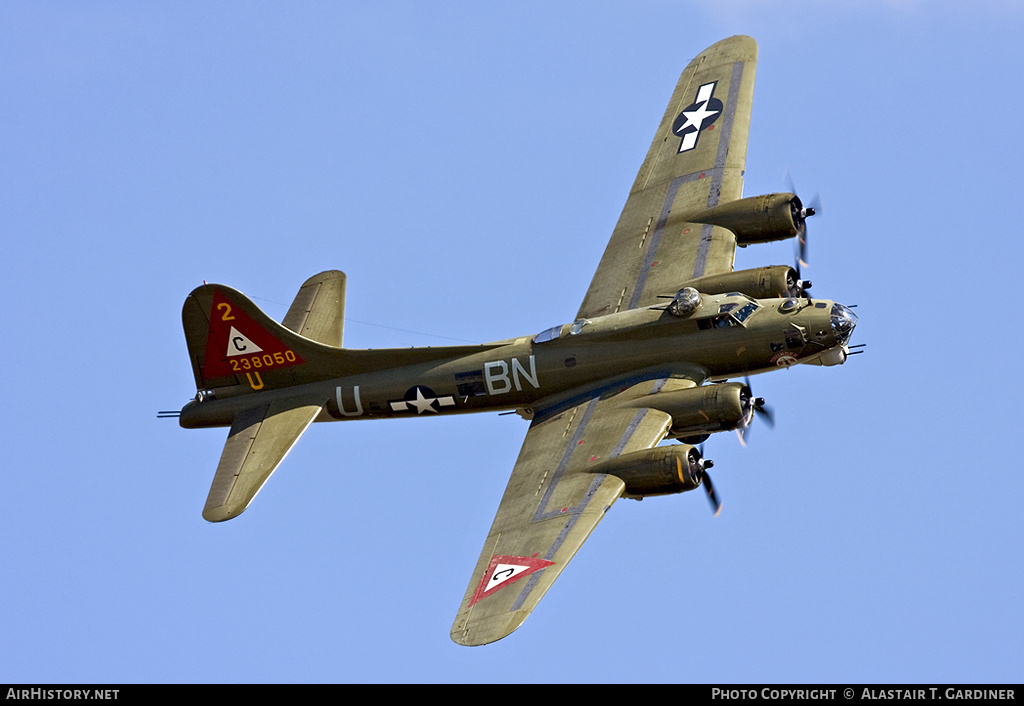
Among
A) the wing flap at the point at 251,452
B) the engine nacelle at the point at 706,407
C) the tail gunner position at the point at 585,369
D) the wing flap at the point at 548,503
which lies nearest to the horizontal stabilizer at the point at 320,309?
the tail gunner position at the point at 585,369

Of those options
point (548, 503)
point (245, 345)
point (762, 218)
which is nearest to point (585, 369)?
point (548, 503)

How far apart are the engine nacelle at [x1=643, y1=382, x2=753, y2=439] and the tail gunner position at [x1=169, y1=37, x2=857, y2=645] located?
0.04 metres

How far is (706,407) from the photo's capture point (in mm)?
44688

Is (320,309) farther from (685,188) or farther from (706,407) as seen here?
(706,407)

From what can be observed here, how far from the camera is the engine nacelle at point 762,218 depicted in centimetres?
5012

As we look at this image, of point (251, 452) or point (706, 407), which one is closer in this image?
point (706, 407)

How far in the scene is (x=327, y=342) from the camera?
50062mm

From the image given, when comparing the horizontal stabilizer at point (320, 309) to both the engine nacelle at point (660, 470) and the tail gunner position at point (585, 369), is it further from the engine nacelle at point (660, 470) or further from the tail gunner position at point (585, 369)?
the engine nacelle at point (660, 470)

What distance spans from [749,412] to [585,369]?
17.3 feet

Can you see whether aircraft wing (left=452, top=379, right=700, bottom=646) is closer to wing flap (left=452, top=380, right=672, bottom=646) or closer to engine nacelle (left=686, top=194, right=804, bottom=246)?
wing flap (left=452, top=380, right=672, bottom=646)

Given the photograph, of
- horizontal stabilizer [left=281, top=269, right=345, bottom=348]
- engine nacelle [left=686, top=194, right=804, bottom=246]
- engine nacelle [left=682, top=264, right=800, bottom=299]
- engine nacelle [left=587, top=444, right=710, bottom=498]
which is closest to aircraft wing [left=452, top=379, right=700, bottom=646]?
engine nacelle [left=587, top=444, right=710, bottom=498]

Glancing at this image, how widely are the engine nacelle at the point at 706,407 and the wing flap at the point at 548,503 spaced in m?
0.39

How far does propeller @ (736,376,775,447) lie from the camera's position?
44688 millimetres
